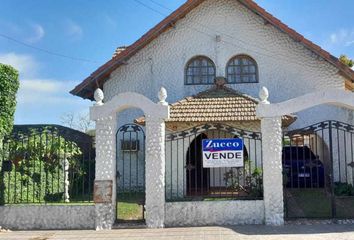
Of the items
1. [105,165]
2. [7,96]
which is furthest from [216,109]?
[7,96]

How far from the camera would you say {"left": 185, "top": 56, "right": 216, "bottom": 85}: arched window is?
17.7 metres

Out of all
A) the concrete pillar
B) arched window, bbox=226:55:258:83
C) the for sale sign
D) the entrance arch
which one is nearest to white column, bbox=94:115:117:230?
the entrance arch

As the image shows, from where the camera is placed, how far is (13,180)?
37.7ft

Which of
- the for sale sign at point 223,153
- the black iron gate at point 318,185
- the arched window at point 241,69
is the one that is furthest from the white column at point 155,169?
the arched window at point 241,69

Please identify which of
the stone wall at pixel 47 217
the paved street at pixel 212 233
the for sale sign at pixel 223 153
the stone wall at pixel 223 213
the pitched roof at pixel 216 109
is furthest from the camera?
the pitched roof at pixel 216 109

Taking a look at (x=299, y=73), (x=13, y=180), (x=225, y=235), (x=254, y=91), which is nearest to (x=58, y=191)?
(x=13, y=180)

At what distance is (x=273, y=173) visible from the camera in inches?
410

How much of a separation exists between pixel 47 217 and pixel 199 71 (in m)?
9.31

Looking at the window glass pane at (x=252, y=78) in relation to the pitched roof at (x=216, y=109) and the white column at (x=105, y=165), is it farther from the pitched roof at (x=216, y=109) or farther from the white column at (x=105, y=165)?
the white column at (x=105, y=165)

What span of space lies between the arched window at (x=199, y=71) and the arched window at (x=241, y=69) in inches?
27.9

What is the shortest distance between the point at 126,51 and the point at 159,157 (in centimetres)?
767

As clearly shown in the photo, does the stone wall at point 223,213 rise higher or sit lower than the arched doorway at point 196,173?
lower

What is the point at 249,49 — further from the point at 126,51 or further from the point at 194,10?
the point at 126,51

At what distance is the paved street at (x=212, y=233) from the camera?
9.14 meters
